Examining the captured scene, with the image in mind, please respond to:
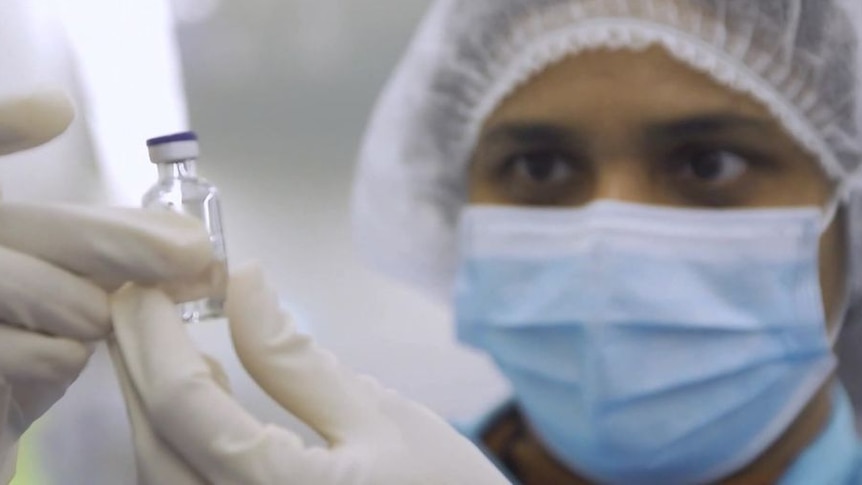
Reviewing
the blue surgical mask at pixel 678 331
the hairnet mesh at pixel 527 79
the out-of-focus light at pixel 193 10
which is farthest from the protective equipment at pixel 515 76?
the out-of-focus light at pixel 193 10

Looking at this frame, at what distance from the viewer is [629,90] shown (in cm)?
103

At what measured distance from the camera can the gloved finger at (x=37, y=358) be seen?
2.04ft

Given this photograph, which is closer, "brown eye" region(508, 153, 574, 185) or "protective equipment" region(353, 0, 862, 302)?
"protective equipment" region(353, 0, 862, 302)

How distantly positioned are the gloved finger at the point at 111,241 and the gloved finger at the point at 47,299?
0.04ft

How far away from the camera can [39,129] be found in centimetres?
63

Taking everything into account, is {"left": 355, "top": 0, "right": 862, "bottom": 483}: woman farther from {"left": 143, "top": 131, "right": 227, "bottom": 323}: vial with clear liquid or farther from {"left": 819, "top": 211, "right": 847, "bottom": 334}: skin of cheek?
{"left": 143, "top": 131, "right": 227, "bottom": 323}: vial with clear liquid

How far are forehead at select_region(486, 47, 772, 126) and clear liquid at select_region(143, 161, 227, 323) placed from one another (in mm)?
437

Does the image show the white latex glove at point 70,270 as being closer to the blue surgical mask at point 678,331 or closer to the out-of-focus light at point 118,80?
the blue surgical mask at point 678,331

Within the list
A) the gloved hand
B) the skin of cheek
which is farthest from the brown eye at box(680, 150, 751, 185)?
the gloved hand

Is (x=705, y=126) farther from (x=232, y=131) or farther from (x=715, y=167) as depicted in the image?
(x=232, y=131)

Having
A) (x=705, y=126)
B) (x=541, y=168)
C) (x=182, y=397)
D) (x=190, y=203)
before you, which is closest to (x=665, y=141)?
(x=705, y=126)

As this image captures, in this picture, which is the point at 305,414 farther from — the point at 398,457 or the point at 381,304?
the point at 381,304

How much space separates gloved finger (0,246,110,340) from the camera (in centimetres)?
60

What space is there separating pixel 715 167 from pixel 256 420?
653mm
